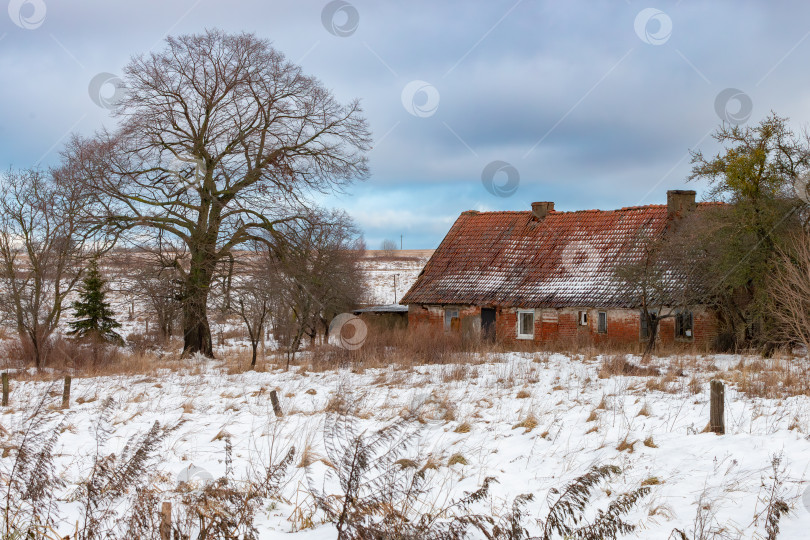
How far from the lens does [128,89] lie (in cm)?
1998

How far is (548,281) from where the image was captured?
27.5m

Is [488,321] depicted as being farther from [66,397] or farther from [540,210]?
[66,397]

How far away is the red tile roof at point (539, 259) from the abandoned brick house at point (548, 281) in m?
0.04

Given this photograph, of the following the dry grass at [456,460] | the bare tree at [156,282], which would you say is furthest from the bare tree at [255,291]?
the dry grass at [456,460]

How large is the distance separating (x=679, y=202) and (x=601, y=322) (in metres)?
6.06

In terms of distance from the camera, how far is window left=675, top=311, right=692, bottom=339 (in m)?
24.5

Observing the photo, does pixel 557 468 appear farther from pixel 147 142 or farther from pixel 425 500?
pixel 147 142

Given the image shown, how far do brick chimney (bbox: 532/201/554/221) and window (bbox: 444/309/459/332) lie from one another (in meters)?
6.23

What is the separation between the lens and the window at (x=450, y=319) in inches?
1120

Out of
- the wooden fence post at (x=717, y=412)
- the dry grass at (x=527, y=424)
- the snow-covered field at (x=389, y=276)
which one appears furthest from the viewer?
the snow-covered field at (x=389, y=276)

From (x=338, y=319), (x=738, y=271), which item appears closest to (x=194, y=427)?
(x=738, y=271)

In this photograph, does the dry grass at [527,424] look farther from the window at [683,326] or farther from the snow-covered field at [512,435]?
the window at [683,326]

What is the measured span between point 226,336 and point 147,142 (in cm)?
1917

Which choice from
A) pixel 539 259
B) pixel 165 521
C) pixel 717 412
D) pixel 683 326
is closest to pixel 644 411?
pixel 717 412
